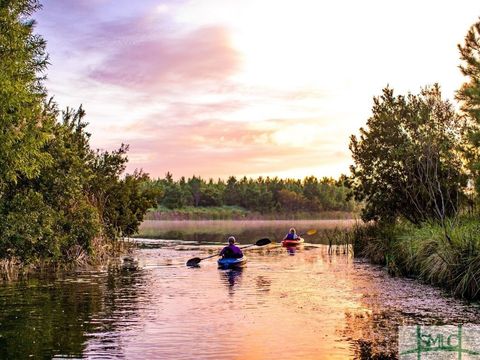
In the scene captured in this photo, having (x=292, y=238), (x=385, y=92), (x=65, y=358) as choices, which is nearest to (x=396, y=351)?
(x=65, y=358)

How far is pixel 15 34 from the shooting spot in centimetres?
2677

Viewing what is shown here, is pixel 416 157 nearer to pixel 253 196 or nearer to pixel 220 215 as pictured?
pixel 220 215

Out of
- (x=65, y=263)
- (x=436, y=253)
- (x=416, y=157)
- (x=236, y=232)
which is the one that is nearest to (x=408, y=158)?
(x=416, y=157)

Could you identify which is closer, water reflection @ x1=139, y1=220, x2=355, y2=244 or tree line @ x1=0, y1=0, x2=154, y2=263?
tree line @ x1=0, y1=0, x2=154, y2=263

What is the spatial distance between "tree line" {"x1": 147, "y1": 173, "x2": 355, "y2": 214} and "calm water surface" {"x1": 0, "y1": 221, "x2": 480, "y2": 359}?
363 ft

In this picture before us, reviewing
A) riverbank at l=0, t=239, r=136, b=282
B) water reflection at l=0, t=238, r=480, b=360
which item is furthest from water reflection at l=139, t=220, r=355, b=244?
water reflection at l=0, t=238, r=480, b=360

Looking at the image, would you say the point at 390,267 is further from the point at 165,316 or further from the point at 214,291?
the point at 165,316

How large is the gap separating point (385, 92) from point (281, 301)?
2316 centimetres

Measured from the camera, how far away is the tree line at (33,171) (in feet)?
86.5

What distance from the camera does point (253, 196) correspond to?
148875mm

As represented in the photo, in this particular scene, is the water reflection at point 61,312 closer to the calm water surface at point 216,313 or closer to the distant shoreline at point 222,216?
the calm water surface at point 216,313

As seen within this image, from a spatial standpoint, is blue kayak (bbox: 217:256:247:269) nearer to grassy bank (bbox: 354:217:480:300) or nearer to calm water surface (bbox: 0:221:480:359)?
calm water surface (bbox: 0:221:480:359)

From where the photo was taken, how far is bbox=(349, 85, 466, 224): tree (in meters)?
37.5

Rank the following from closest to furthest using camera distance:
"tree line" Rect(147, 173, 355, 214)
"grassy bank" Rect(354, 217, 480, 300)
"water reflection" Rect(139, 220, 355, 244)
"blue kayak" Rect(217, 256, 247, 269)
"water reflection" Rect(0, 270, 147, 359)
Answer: "water reflection" Rect(0, 270, 147, 359), "grassy bank" Rect(354, 217, 480, 300), "blue kayak" Rect(217, 256, 247, 269), "water reflection" Rect(139, 220, 355, 244), "tree line" Rect(147, 173, 355, 214)
